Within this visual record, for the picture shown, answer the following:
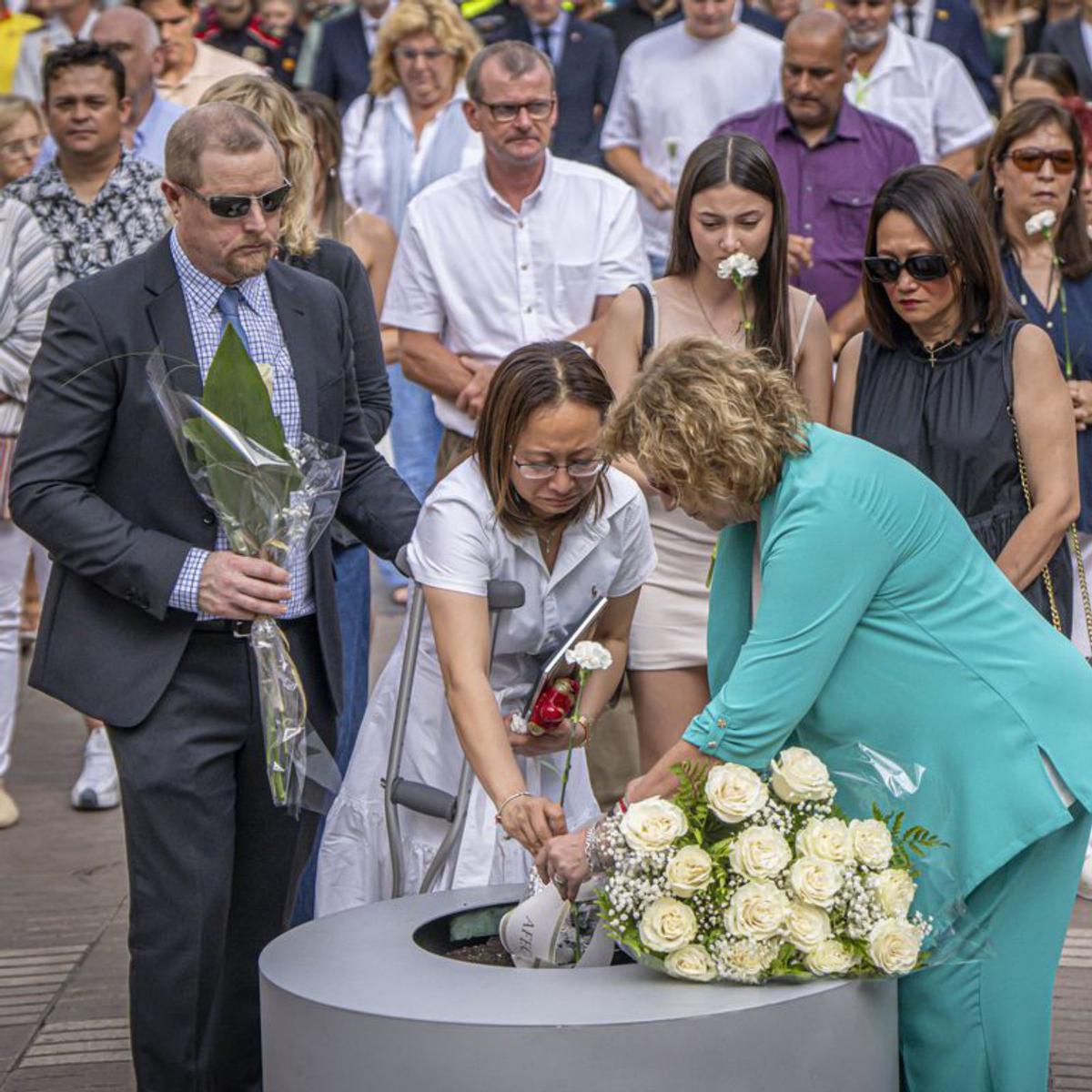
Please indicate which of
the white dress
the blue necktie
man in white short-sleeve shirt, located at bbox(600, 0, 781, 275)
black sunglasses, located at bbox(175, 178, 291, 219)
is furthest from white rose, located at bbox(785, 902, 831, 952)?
man in white short-sleeve shirt, located at bbox(600, 0, 781, 275)

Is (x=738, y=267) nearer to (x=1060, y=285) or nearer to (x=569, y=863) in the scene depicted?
(x=1060, y=285)

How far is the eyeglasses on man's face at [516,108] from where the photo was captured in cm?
637

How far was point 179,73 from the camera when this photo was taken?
9266 millimetres

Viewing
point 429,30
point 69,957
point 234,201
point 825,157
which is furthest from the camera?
point 429,30

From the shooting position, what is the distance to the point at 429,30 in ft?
27.6

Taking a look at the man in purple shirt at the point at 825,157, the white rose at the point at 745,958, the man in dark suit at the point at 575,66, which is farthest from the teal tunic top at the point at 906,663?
the man in dark suit at the point at 575,66

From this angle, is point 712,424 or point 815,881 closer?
point 815,881

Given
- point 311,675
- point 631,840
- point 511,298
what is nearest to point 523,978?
point 631,840

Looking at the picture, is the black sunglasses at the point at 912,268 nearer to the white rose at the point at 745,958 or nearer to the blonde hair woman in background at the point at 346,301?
the blonde hair woman in background at the point at 346,301

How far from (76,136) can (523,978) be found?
171 inches

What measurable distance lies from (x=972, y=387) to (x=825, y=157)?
254 centimetres

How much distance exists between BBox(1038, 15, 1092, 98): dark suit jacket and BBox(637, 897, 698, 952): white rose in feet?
25.4

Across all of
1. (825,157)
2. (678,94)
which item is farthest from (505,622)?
(678,94)

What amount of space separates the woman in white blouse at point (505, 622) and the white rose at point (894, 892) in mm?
678
